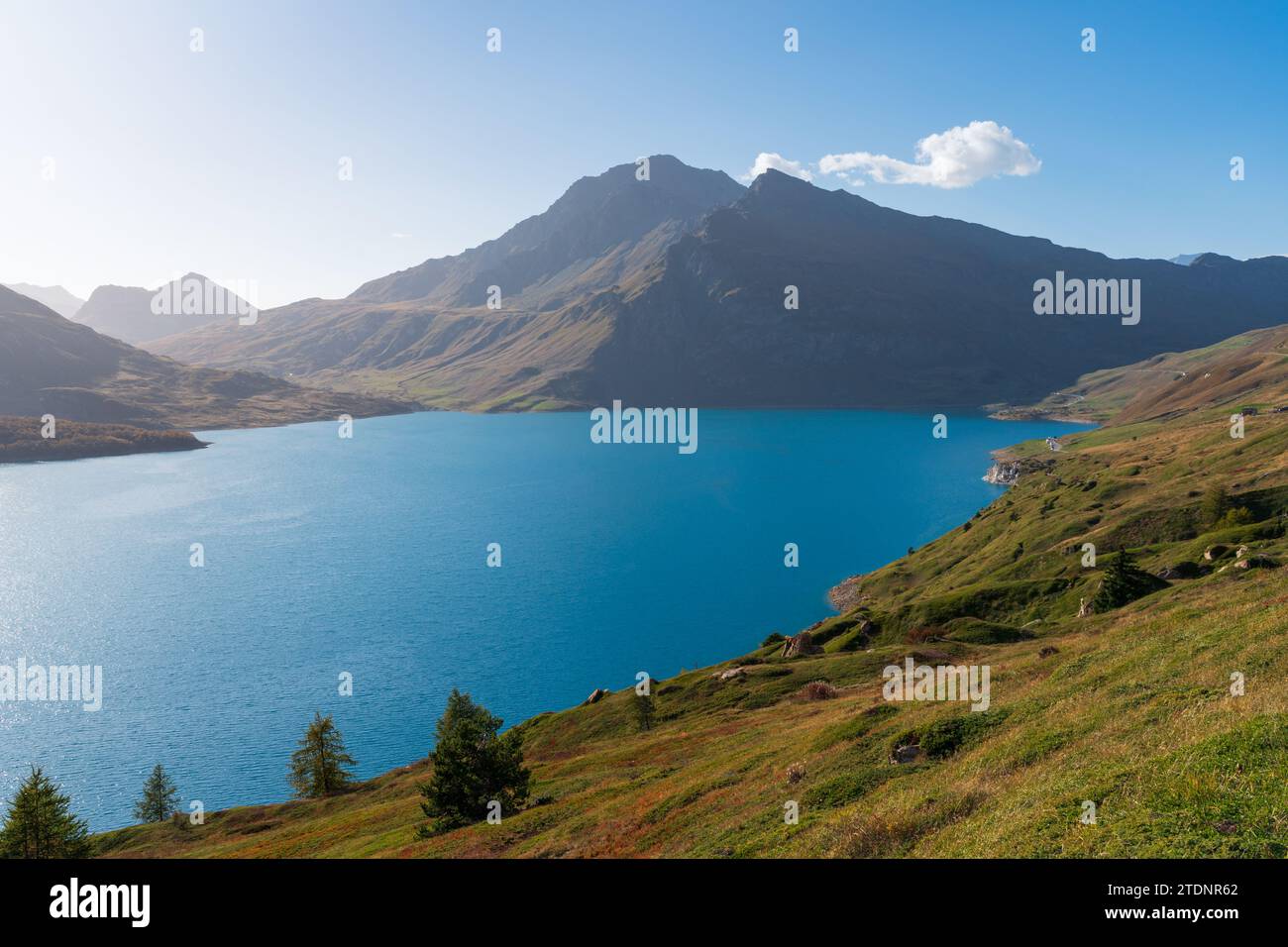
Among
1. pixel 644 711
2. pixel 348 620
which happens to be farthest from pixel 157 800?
pixel 644 711

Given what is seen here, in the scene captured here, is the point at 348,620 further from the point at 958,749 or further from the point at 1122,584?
the point at 958,749

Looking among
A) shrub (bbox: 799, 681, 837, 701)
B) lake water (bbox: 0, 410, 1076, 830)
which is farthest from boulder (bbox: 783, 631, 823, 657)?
lake water (bbox: 0, 410, 1076, 830)

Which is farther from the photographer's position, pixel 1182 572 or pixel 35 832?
pixel 1182 572

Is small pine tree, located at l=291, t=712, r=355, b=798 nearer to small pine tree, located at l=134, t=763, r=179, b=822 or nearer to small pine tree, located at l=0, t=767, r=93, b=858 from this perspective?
small pine tree, located at l=134, t=763, r=179, b=822

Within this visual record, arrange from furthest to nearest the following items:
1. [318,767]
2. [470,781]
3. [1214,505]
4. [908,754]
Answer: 1. [1214,505]
2. [318,767]
3. [470,781]
4. [908,754]

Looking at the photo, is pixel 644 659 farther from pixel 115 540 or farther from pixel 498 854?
pixel 115 540

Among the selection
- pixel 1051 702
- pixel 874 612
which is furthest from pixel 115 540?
pixel 1051 702
